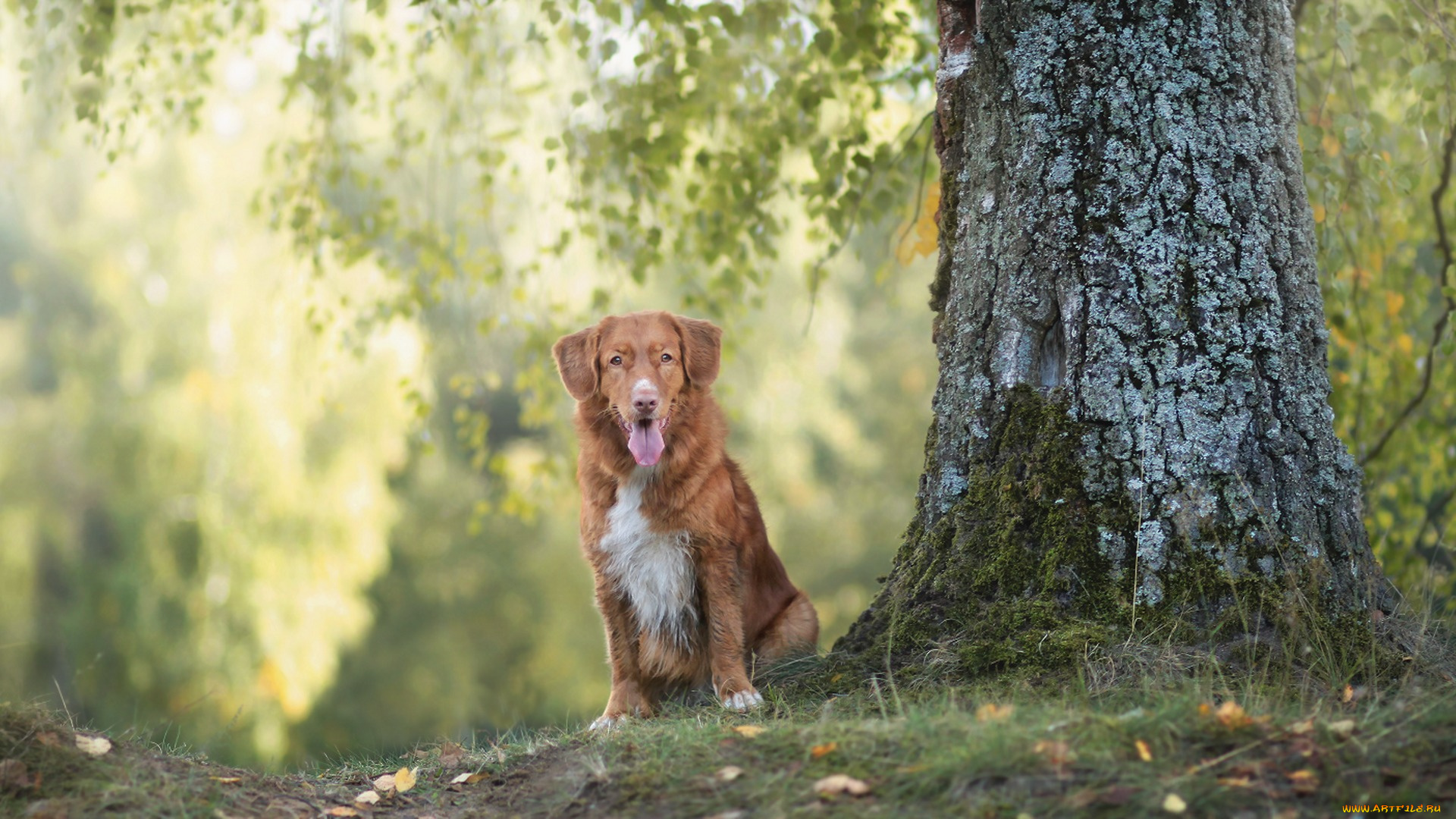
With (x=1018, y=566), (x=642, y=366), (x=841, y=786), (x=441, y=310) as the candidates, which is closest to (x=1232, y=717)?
(x=841, y=786)

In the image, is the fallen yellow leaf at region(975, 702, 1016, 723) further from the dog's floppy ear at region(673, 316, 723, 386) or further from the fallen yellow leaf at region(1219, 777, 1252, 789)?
the dog's floppy ear at region(673, 316, 723, 386)

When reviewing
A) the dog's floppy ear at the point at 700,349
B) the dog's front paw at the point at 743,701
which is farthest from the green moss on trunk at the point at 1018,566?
the dog's floppy ear at the point at 700,349

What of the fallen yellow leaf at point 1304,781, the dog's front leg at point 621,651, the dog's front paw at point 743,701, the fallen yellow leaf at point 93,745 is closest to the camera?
the fallen yellow leaf at point 1304,781

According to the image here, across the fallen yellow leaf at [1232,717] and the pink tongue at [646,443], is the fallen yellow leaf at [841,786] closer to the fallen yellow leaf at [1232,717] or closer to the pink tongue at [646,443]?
the fallen yellow leaf at [1232,717]

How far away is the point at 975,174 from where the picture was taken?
376 cm

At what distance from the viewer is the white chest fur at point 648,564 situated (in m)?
4.13

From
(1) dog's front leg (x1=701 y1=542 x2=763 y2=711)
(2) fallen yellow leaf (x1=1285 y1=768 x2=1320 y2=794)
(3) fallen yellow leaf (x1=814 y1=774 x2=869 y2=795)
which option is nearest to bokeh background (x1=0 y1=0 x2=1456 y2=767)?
(1) dog's front leg (x1=701 y1=542 x2=763 y2=711)

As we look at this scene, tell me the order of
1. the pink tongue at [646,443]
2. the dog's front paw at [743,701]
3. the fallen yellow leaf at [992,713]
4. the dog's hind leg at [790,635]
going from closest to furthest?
the fallen yellow leaf at [992,713], the dog's front paw at [743,701], the pink tongue at [646,443], the dog's hind leg at [790,635]

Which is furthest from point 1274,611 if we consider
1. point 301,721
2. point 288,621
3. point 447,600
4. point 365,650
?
point 447,600

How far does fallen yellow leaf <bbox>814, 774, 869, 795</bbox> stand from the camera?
255 cm

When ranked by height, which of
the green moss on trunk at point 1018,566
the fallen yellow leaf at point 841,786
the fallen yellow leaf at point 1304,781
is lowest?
the fallen yellow leaf at point 1304,781

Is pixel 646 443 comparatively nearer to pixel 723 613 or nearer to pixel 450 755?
pixel 723 613

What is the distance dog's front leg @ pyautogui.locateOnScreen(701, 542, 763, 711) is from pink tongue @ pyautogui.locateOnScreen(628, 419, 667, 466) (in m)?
0.39

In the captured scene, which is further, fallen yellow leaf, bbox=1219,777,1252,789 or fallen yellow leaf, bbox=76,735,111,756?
fallen yellow leaf, bbox=76,735,111,756
